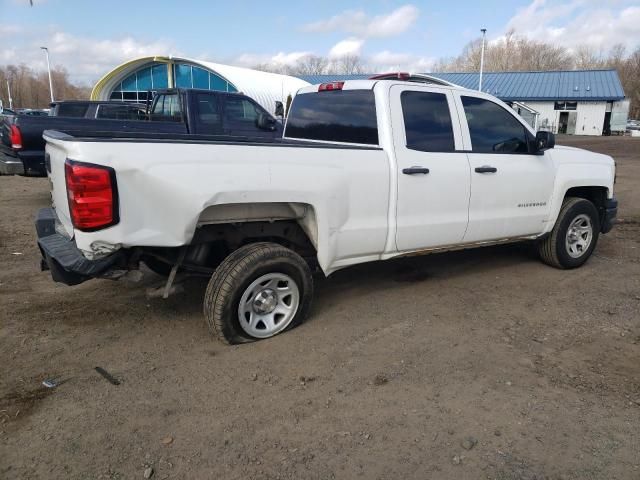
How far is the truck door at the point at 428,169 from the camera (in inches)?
170

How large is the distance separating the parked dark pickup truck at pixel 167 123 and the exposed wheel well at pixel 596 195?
4.27 meters

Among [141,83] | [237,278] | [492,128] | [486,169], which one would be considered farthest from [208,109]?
[141,83]

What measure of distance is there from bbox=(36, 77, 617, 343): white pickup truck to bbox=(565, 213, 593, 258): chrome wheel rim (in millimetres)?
157

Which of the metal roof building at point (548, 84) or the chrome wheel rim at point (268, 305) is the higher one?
the metal roof building at point (548, 84)

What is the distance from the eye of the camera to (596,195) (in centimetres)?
612

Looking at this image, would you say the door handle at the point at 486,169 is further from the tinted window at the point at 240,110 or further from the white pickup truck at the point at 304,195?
the tinted window at the point at 240,110

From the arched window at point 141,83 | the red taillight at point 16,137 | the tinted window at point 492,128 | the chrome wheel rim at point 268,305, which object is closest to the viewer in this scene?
the chrome wheel rim at point 268,305

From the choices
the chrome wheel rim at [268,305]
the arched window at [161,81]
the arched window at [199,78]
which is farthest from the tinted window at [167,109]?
the arched window at [161,81]

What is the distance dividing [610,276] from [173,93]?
26.3ft

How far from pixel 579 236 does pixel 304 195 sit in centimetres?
377

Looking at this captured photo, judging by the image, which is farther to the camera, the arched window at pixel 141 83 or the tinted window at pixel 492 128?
the arched window at pixel 141 83

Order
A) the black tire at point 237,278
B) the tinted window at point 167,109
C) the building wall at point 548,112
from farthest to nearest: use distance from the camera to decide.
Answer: the building wall at point 548,112
the tinted window at point 167,109
the black tire at point 237,278

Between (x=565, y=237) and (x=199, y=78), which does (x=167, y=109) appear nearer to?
(x=565, y=237)

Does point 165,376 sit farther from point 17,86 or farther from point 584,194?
point 17,86
